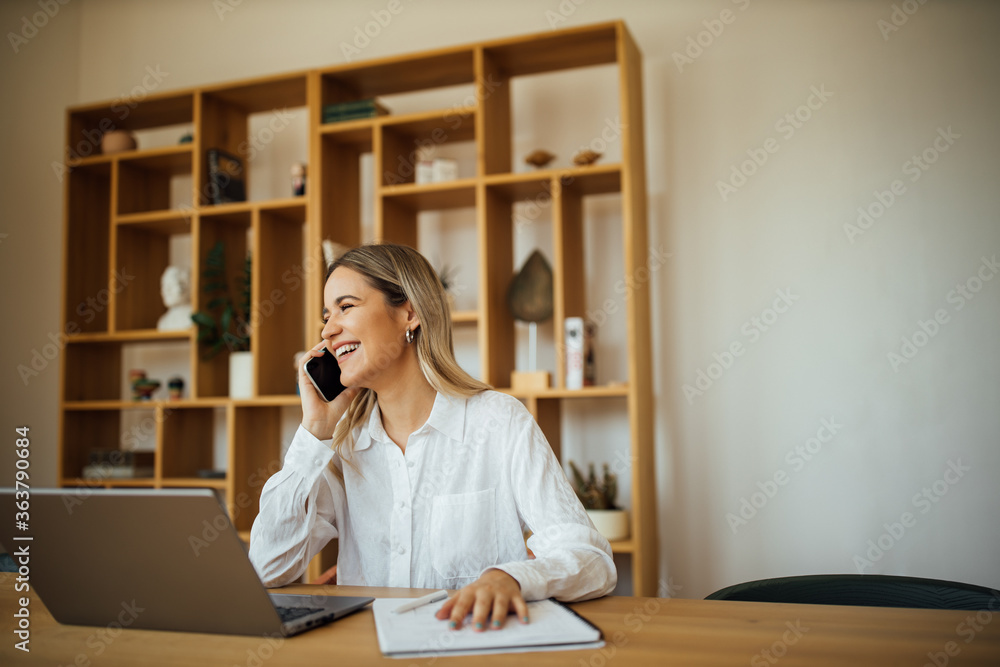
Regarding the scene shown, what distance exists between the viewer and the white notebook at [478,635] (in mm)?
887

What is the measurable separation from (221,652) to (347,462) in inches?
28.3

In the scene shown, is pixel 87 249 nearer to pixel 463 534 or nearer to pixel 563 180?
pixel 563 180

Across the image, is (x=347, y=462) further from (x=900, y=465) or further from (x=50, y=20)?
(x=50, y=20)

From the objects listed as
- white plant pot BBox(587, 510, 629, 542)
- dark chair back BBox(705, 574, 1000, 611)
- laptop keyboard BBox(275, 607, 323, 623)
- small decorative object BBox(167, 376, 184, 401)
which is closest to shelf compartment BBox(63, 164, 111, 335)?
small decorative object BBox(167, 376, 184, 401)

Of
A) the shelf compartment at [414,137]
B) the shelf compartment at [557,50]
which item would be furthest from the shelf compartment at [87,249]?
the shelf compartment at [557,50]

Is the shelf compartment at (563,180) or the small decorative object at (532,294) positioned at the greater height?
the shelf compartment at (563,180)

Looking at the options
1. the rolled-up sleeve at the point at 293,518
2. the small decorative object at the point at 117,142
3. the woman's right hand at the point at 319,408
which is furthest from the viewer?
the small decorative object at the point at 117,142

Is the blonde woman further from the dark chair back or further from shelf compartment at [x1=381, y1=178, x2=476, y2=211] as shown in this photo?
shelf compartment at [x1=381, y1=178, x2=476, y2=211]

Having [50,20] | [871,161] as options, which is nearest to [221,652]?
[871,161]

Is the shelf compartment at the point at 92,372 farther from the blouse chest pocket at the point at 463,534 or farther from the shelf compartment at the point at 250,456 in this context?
the blouse chest pocket at the point at 463,534

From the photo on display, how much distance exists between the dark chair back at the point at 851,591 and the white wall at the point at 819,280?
150 cm

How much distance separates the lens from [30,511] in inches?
A: 37.2

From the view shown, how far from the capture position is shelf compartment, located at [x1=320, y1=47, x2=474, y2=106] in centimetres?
290

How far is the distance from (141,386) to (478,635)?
8.97 feet
